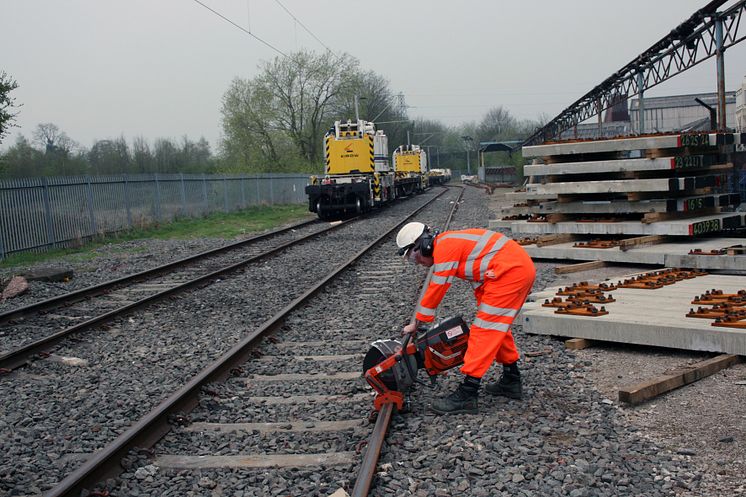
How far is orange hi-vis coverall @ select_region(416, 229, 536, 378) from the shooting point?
15.8ft

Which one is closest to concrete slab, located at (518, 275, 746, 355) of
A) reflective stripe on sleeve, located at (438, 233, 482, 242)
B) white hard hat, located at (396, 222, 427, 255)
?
reflective stripe on sleeve, located at (438, 233, 482, 242)

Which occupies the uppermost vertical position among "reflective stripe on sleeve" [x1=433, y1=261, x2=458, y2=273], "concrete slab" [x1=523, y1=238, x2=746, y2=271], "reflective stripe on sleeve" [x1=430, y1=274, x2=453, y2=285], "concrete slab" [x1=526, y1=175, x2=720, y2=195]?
"concrete slab" [x1=526, y1=175, x2=720, y2=195]

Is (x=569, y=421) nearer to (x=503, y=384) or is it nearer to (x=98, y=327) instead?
(x=503, y=384)

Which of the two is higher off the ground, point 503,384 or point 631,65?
point 631,65

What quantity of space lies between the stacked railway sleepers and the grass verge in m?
10.3

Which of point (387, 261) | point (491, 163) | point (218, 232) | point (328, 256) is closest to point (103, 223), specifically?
point (218, 232)

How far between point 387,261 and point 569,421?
28.3ft

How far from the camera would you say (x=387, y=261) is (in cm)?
1324

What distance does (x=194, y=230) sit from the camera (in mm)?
22516

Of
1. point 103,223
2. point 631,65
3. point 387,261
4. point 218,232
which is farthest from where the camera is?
point 631,65

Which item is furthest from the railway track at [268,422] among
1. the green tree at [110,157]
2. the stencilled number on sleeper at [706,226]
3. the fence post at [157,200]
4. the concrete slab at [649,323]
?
the green tree at [110,157]

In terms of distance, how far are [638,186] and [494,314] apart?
6.90 meters

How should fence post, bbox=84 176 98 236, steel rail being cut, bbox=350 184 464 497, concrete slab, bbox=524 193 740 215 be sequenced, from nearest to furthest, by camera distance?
steel rail being cut, bbox=350 184 464 497 → concrete slab, bbox=524 193 740 215 → fence post, bbox=84 176 98 236

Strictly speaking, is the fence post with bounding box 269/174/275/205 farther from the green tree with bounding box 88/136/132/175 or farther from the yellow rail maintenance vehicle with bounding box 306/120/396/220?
the green tree with bounding box 88/136/132/175
